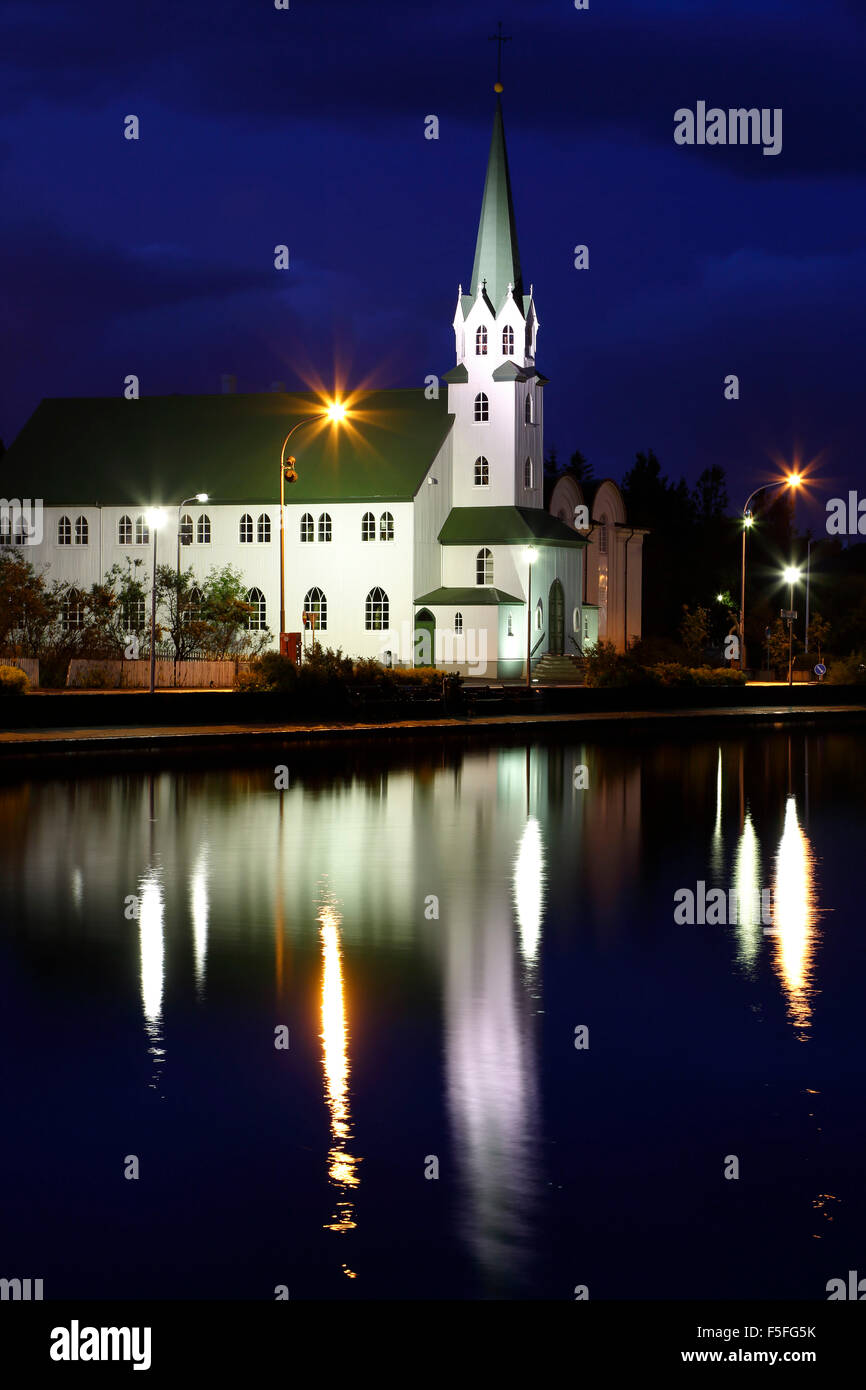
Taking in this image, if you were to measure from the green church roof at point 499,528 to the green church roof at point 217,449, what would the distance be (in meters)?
3.42

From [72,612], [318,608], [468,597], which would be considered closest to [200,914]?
[468,597]

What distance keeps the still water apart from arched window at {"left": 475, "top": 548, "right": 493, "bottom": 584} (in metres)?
57.9

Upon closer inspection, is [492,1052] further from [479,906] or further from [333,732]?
[333,732]

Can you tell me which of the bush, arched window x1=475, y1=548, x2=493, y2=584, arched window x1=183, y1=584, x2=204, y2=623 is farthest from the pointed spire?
the bush

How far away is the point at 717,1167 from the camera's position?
7.59 metres

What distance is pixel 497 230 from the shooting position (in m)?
78.2

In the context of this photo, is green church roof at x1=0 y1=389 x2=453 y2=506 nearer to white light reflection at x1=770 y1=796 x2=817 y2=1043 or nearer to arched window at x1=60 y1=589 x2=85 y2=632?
arched window at x1=60 y1=589 x2=85 y2=632

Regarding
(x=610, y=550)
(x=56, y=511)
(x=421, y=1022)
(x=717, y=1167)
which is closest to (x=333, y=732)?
(x=421, y=1022)

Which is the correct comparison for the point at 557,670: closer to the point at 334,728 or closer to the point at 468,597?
the point at 468,597

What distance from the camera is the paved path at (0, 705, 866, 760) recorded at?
37.3 m

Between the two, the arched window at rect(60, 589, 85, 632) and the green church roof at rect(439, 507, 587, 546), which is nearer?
the arched window at rect(60, 589, 85, 632)

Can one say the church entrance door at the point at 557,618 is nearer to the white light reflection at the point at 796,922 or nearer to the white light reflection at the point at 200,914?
the white light reflection at the point at 796,922

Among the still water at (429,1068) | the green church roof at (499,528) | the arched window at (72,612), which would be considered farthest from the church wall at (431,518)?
the still water at (429,1068)

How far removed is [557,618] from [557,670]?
402 cm
